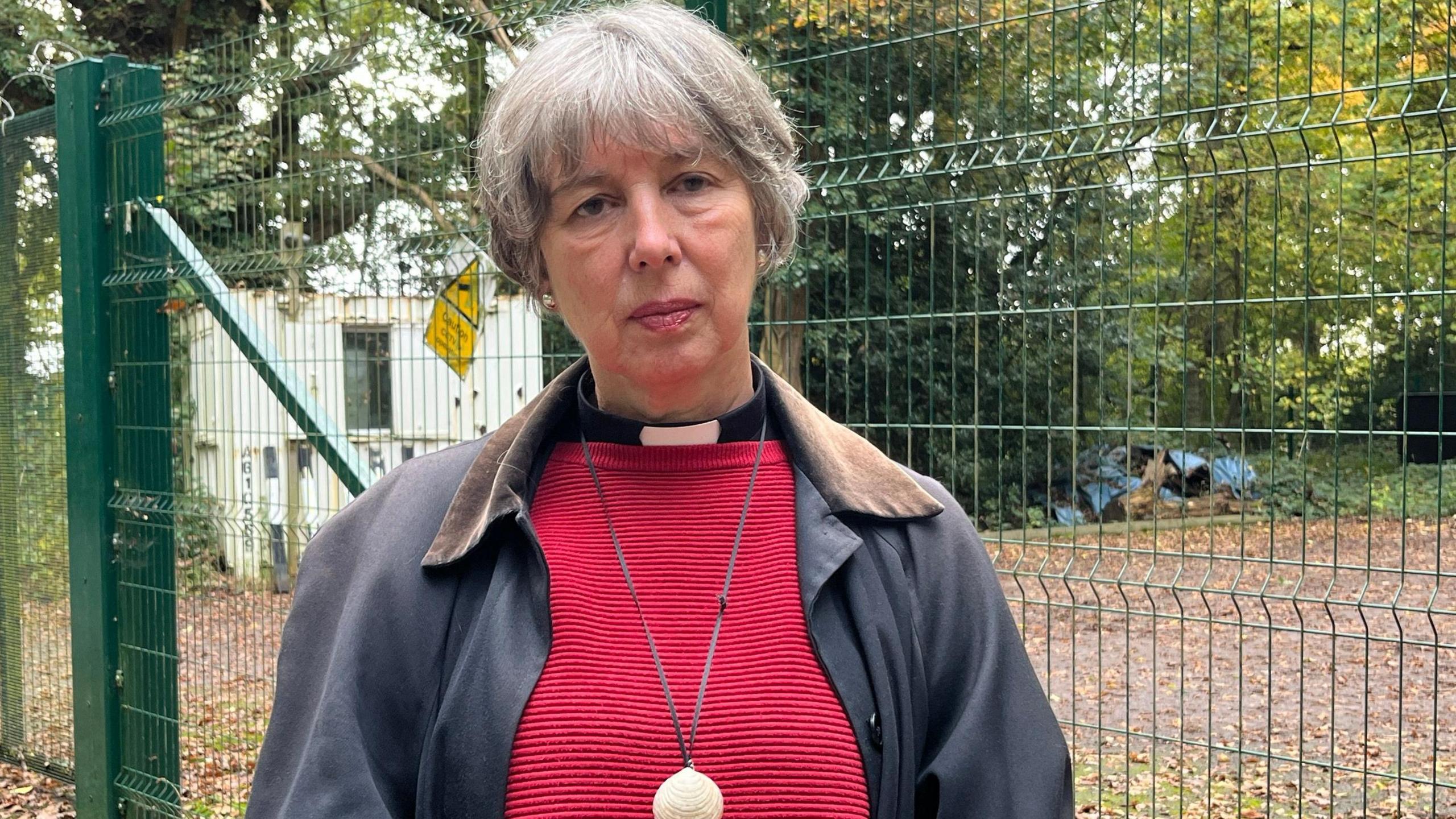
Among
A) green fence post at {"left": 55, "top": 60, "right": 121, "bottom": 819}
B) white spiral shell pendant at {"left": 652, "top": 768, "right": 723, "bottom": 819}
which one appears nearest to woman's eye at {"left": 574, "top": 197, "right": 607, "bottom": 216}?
white spiral shell pendant at {"left": 652, "top": 768, "right": 723, "bottom": 819}

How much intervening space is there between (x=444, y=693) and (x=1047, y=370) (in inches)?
72.5

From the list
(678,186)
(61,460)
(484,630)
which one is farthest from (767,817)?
(61,460)

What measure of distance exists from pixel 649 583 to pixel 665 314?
0.36 metres

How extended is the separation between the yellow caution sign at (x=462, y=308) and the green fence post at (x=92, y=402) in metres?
2.10

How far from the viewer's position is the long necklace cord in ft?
5.82

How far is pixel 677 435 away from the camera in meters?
1.99

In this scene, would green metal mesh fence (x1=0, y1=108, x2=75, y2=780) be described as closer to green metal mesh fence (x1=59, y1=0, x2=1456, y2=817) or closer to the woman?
green metal mesh fence (x1=59, y1=0, x2=1456, y2=817)

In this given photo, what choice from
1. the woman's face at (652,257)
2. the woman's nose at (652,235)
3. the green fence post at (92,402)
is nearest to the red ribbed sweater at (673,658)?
the woman's face at (652,257)

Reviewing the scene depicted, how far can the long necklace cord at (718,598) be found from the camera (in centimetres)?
178

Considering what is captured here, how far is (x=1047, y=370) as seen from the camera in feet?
10.5

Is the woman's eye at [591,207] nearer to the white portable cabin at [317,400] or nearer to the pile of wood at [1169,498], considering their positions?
the pile of wood at [1169,498]

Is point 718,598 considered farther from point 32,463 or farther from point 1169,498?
point 32,463

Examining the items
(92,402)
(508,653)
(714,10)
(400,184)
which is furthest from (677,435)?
(92,402)

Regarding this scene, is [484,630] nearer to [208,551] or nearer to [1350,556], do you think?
[1350,556]
